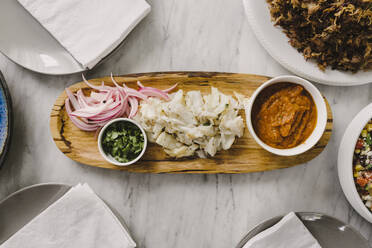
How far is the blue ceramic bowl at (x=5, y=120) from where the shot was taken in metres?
1.42

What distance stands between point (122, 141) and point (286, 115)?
73 cm

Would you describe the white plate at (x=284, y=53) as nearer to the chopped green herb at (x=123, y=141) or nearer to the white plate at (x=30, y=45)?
the chopped green herb at (x=123, y=141)

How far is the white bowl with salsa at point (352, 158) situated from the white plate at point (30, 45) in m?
1.30

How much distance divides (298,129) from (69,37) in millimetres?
1138

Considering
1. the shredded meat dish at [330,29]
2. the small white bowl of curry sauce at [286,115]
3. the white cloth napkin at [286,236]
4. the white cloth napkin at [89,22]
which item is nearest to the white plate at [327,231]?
the white cloth napkin at [286,236]

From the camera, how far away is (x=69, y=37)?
144 cm

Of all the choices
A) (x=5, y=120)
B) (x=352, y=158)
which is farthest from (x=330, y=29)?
(x=5, y=120)

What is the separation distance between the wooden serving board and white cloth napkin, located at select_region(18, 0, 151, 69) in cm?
15

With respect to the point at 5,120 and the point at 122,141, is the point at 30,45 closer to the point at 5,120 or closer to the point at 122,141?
the point at 5,120

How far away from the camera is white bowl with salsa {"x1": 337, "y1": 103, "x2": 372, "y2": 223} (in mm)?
1368

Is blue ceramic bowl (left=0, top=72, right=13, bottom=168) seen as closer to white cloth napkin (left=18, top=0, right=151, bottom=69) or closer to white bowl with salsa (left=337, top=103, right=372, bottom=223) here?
white cloth napkin (left=18, top=0, right=151, bottom=69)

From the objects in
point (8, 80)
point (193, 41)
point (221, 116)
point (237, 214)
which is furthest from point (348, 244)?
point (8, 80)

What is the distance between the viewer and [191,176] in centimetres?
156

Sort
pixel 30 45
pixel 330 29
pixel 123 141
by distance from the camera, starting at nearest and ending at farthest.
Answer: pixel 330 29 < pixel 123 141 < pixel 30 45
